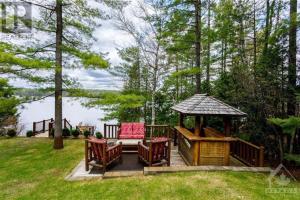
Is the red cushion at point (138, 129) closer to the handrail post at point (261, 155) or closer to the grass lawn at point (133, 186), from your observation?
the grass lawn at point (133, 186)

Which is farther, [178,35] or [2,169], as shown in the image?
[178,35]

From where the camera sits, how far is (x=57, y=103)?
9.37m

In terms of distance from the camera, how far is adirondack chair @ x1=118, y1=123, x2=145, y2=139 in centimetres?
927

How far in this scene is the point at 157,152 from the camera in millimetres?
6668

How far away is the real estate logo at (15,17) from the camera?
768 centimetres

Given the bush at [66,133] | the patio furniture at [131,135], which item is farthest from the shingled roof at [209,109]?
the bush at [66,133]

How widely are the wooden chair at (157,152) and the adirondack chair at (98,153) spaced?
3.44 ft

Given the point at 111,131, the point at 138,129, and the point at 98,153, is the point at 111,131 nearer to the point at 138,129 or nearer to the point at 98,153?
the point at 138,129

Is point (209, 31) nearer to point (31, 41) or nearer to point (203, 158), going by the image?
point (203, 158)

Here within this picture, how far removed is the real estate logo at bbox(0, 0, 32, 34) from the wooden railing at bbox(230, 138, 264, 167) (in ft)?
29.6

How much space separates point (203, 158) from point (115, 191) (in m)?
2.93

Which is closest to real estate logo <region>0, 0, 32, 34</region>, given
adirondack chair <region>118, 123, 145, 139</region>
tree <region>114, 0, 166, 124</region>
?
tree <region>114, 0, 166, 124</region>

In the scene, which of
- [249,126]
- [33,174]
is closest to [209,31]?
[249,126]

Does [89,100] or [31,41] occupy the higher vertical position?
[31,41]
